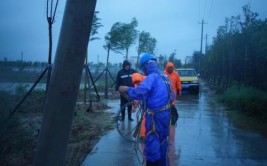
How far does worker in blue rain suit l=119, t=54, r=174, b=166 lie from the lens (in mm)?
4906

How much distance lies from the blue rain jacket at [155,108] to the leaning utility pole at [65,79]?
163cm

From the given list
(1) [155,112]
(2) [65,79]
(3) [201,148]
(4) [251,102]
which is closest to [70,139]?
(3) [201,148]

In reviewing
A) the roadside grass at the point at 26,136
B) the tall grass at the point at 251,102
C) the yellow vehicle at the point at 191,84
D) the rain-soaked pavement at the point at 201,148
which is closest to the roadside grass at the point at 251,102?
the tall grass at the point at 251,102

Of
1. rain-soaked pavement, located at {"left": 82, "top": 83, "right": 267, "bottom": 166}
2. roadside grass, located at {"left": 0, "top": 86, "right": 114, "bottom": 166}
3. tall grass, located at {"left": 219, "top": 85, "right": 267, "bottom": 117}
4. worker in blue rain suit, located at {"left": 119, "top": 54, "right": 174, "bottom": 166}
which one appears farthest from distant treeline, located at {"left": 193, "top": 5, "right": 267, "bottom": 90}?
worker in blue rain suit, located at {"left": 119, "top": 54, "right": 174, "bottom": 166}

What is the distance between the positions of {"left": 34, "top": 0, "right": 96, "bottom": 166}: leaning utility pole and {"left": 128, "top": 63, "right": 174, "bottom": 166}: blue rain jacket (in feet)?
5.34

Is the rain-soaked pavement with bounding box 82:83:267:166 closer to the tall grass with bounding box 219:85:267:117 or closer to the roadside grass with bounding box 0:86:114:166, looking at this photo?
the roadside grass with bounding box 0:86:114:166

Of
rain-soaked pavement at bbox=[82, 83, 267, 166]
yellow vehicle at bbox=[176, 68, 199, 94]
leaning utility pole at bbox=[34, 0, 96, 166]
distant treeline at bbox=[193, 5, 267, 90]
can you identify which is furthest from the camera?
yellow vehicle at bbox=[176, 68, 199, 94]

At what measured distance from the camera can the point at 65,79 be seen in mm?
3295

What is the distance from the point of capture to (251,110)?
1378 centimetres

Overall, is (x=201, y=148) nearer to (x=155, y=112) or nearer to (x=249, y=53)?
(x=155, y=112)

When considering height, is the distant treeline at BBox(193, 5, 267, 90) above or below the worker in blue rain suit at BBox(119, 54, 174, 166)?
above

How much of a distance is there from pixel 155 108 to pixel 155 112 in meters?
0.05

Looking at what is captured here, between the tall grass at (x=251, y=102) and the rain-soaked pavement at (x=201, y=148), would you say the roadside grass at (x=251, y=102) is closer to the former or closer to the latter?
the tall grass at (x=251, y=102)

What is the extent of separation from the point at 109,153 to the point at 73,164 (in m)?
1.06
